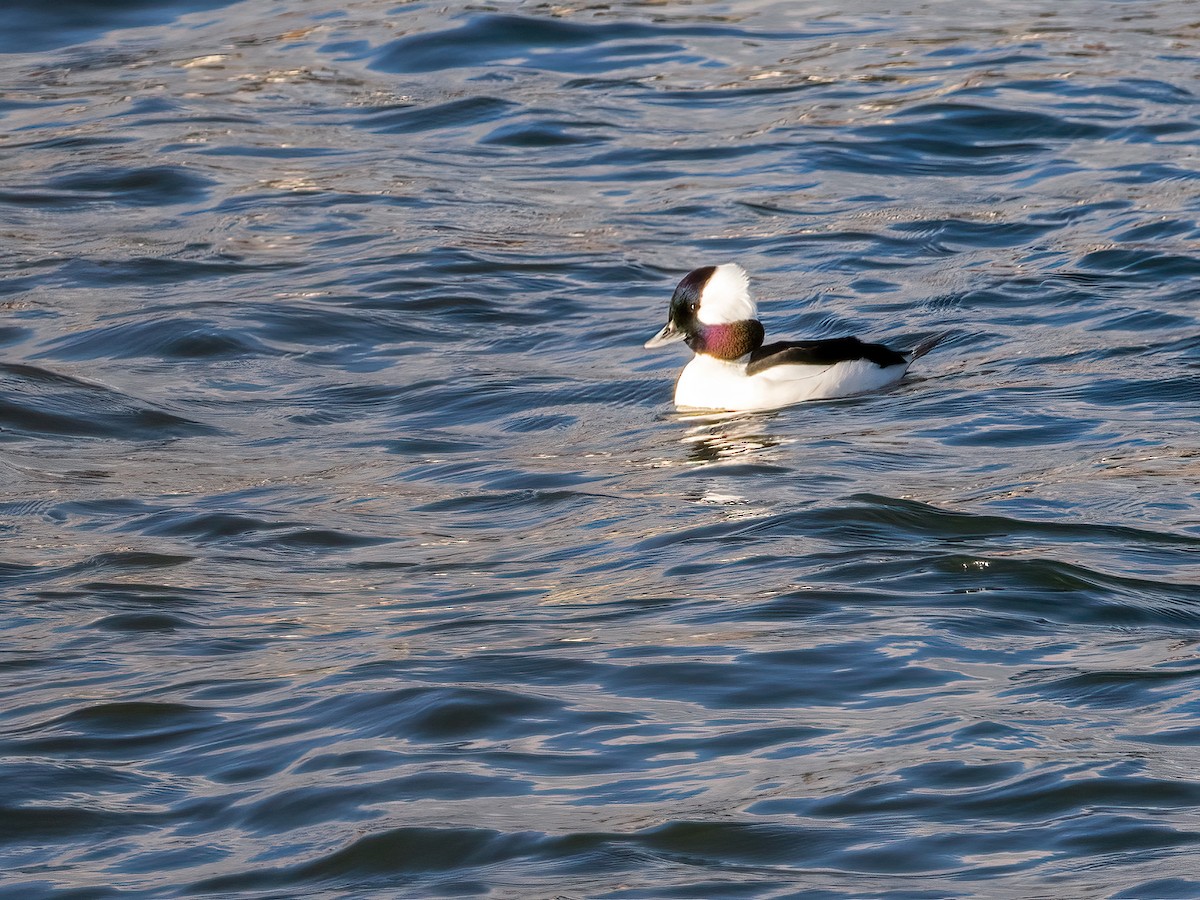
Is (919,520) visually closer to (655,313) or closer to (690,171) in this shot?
(655,313)

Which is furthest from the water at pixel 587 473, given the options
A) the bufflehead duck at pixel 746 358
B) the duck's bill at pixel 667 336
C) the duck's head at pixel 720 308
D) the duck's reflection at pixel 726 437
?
the duck's head at pixel 720 308

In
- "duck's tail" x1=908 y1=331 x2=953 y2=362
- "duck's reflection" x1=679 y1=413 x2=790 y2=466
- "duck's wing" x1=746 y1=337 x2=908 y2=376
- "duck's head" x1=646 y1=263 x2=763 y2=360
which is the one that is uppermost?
"duck's head" x1=646 y1=263 x2=763 y2=360

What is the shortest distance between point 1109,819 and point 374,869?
156 cm

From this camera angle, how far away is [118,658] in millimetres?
5504

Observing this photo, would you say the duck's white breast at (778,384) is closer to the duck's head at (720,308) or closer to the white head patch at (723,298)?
the duck's head at (720,308)

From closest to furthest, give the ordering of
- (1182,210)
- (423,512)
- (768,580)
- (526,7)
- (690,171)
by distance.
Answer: (768,580)
(423,512)
(1182,210)
(690,171)
(526,7)

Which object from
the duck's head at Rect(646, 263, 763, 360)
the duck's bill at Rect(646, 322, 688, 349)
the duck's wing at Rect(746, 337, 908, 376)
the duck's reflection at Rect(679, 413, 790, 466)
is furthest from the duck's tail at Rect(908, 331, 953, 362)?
the duck's bill at Rect(646, 322, 688, 349)

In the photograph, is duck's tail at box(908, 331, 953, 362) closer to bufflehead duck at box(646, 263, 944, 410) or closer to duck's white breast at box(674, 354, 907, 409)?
bufflehead duck at box(646, 263, 944, 410)

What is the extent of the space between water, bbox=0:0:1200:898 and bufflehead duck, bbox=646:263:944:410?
152 millimetres

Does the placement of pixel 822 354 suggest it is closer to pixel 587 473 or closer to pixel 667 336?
pixel 667 336

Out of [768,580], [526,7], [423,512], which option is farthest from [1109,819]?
[526,7]

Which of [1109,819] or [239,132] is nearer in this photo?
[1109,819]

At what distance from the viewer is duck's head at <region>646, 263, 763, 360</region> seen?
31.2 feet

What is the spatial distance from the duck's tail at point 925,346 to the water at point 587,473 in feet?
0.34
